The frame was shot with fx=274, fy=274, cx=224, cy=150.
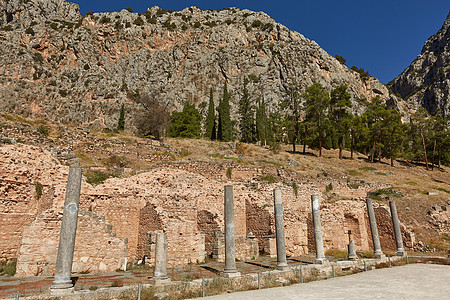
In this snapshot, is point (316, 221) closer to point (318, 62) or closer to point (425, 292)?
point (425, 292)

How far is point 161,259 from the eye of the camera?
10289 millimetres

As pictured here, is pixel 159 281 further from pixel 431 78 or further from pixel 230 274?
pixel 431 78

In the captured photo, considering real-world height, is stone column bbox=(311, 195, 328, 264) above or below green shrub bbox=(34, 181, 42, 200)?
below

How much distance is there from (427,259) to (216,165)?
730 inches

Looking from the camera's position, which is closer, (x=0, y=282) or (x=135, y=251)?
(x=0, y=282)

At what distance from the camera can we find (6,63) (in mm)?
71750

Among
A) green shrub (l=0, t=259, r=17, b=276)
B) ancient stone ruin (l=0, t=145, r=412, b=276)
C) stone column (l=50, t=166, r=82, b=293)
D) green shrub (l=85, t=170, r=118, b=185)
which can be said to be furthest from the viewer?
green shrub (l=85, t=170, r=118, b=185)

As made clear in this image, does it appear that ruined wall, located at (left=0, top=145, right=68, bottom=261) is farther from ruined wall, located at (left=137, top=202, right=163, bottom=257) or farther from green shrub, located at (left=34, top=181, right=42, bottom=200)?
ruined wall, located at (left=137, top=202, right=163, bottom=257)

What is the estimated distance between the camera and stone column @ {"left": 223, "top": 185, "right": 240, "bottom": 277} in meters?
11.1

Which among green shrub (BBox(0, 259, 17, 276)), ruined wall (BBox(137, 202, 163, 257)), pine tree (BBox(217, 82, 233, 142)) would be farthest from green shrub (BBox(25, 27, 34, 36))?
green shrub (BBox(0, 259, 17, 276))

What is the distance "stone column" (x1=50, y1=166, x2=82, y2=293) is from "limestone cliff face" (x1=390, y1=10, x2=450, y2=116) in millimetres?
123806

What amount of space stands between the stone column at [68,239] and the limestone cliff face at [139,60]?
2755 inches

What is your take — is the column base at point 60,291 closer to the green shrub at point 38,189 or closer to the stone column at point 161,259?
the stone column at point 161,259

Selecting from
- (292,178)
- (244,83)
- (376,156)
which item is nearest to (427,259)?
(292,178)
